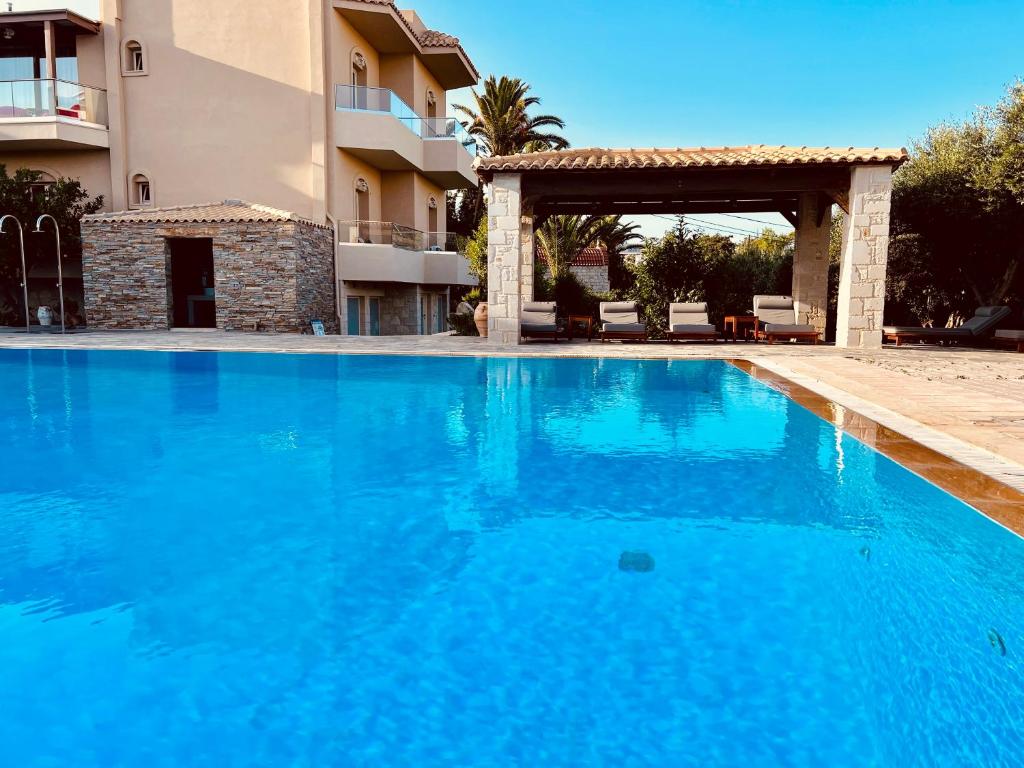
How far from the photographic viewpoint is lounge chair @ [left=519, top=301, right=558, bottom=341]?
1623 centimetres

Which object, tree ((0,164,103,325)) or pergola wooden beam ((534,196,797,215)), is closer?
pergola wooden beam ((534,196,797,215))

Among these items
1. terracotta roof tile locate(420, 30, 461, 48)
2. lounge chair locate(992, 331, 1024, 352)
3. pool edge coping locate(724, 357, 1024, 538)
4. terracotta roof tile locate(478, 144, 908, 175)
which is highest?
terracotta roof tile locate(420, 30, 461, 48)

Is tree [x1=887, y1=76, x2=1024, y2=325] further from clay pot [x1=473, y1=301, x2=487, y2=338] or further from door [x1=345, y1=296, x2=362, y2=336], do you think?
door [x1=345, y1=296, x2=362, y2=336]

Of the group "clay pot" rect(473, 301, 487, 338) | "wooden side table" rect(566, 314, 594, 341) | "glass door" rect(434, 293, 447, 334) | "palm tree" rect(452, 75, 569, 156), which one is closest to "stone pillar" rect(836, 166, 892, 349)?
"wooden side table" rect(566, 314, 594, 341)

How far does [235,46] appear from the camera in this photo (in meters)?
21.7

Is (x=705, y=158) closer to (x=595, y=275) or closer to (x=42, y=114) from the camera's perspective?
(x=42, y=114)

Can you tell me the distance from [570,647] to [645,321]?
15.7 meters

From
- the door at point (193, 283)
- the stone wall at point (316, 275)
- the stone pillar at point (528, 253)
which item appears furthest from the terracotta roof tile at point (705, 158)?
the door at point (193, 283)

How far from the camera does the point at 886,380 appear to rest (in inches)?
399

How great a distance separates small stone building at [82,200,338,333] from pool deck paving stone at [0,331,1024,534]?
104 cm

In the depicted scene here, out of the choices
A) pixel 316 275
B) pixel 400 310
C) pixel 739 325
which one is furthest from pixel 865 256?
pixel 400 310

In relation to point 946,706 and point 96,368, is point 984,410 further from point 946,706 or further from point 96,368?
point 96,368

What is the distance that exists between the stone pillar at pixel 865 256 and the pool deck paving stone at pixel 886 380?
0.64 meters

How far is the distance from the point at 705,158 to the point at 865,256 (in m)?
3.77
